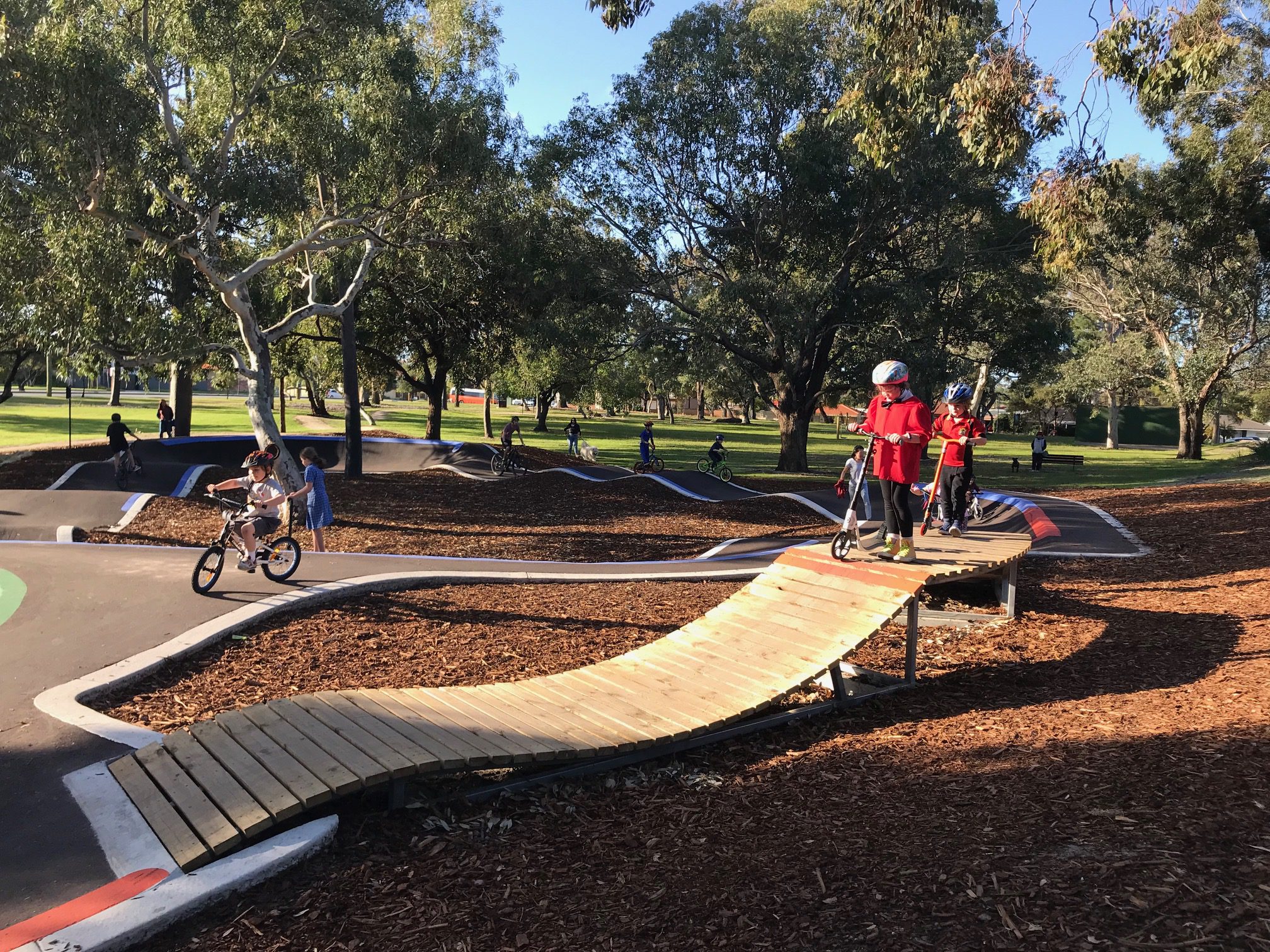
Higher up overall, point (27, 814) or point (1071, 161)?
point (1071, 161)

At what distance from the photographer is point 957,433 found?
9867 mm

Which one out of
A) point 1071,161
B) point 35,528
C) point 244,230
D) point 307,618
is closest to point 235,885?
point 307,618

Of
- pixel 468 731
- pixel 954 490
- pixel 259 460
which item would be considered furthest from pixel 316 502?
pixel 954 490

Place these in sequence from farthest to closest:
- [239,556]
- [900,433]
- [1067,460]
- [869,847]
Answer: [1067,460]
[239,556]
[900,433]
[869,847]

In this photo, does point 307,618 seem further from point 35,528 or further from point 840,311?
point 840,311

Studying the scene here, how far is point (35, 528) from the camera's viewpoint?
47.7 ft

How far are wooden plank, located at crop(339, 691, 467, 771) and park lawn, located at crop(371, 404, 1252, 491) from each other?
904 inches

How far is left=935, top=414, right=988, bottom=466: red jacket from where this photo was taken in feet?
32.2

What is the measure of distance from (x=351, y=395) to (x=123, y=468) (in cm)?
525

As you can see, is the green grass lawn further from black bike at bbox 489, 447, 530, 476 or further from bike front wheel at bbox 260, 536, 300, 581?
bike front wheel at bbox 260, 536, 300, 581

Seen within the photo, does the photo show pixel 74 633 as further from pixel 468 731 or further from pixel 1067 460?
pixel 1067 460

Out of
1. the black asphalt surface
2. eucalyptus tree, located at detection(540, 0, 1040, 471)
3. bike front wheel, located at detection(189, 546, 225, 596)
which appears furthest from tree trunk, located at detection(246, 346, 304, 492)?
eucalyptus tree, located at detection(540, 0, 1040, 471)

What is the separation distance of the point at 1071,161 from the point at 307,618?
Answer: 36.0 ft

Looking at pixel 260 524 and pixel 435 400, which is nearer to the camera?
pixel 260 524
